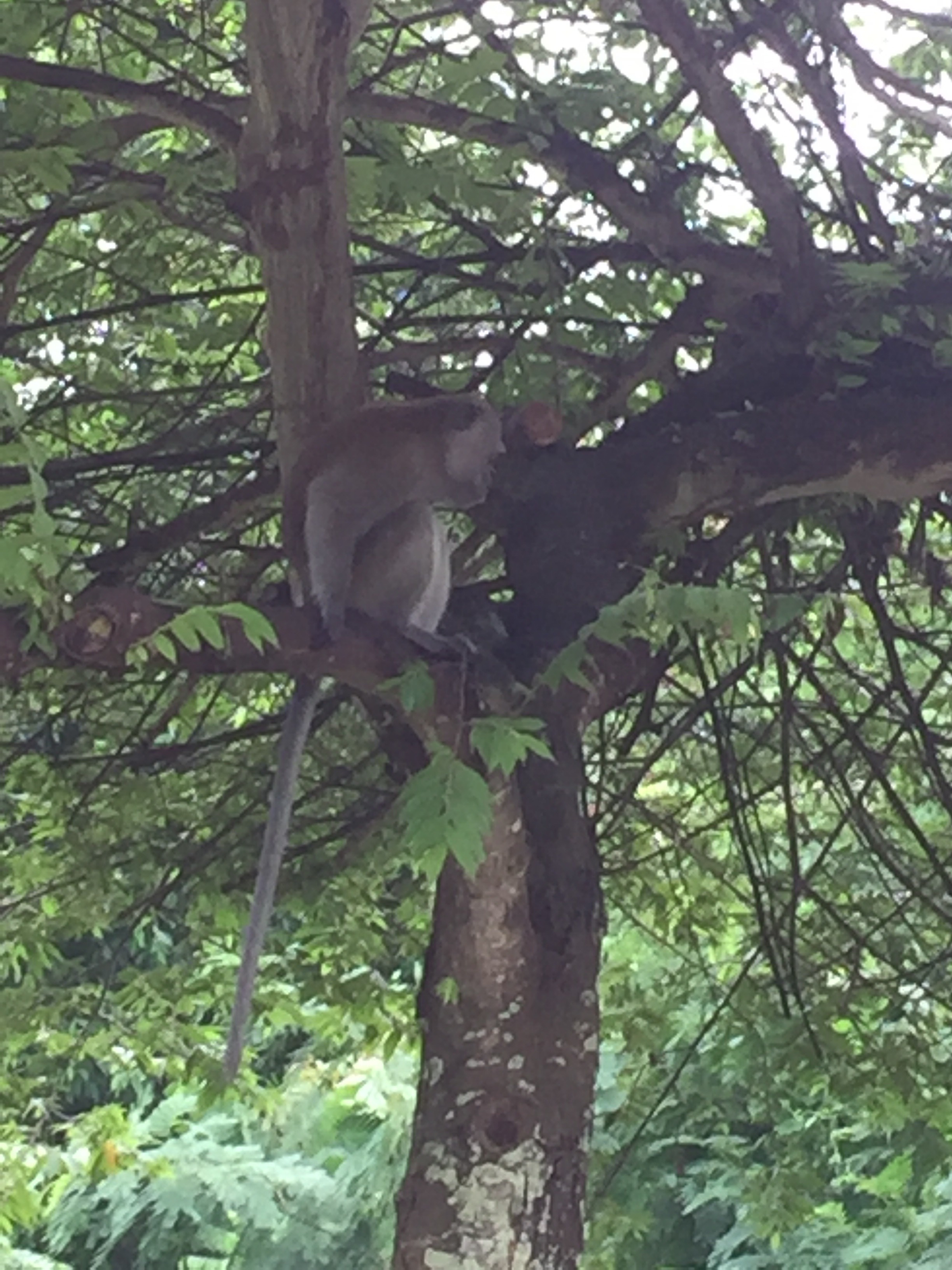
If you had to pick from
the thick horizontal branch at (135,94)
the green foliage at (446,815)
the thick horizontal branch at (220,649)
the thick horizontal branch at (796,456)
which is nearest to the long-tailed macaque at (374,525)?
the thick horizontal branch at (220,649)

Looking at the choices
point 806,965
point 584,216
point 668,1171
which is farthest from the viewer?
point 668,1171

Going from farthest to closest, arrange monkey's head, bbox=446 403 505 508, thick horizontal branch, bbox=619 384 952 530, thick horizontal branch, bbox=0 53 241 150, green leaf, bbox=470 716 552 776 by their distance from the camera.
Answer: monkey's head, bbox=446 403 505 508
thick horizontal branch, bbox=619 384 952 530
thick horizontal branch, bbox=0 53 241 150
green leaf, bbox=470 716 552 776

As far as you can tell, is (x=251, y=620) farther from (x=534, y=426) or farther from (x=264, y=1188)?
(x=264, y=1188)

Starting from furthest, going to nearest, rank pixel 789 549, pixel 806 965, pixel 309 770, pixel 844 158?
pixel 309 770, pixel 806 965, pixel 789 549, pixel 844 158

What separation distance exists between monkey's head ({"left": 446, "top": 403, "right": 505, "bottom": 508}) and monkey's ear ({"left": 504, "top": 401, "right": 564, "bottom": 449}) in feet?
0.09

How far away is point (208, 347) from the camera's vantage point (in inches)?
130

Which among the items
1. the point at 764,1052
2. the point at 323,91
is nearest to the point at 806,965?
the point at 764,1052

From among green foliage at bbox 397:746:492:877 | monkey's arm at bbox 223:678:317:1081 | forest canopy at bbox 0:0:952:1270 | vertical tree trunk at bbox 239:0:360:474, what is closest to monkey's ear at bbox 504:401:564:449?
forest canopy at bbox 0:0:952:1270

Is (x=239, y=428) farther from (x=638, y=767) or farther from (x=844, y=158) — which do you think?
(x=844, y=158)

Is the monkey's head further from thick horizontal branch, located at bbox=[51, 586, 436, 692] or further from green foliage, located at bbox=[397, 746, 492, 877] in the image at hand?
green foliage, located at bbox=[397, 746, 492, 877]

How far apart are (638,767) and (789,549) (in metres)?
0.62

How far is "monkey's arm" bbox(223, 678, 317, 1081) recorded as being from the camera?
7.42ft

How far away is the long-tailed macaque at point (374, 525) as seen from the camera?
259 cm

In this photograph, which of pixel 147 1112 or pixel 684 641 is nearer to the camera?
pixel 684 641
